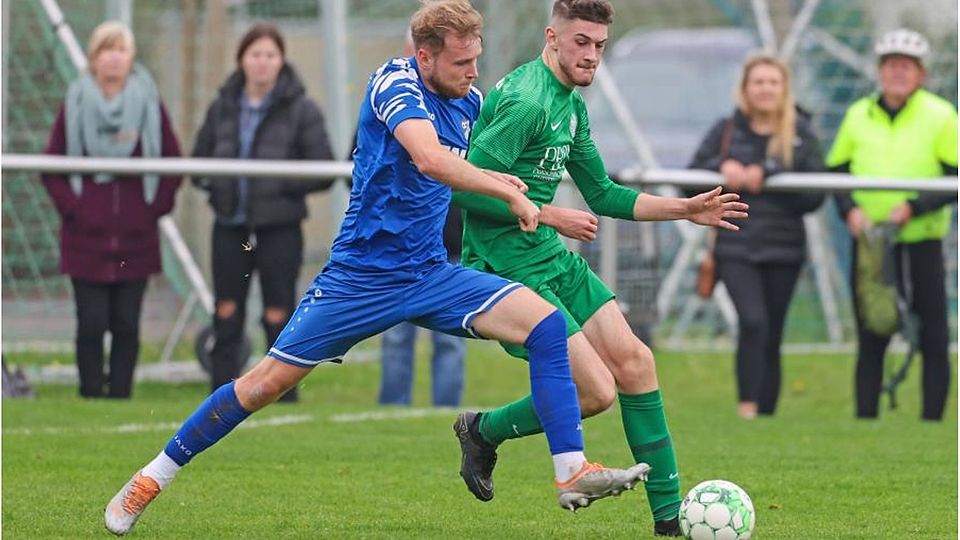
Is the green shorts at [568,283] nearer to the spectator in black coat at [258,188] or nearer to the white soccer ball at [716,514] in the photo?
the white soccer ball at [716,514]

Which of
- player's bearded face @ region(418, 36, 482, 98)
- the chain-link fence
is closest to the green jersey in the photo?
player's bearded face @ region(418, 36, 482, 98)

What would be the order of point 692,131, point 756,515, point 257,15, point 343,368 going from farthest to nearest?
1. point 692,131
2. point 257,15
3. point 343,368
4. point 756,515

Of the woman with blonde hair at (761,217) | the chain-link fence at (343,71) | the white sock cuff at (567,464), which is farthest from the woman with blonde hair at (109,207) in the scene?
the white sock cuff at (567,464)

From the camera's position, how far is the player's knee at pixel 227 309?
1210 cm

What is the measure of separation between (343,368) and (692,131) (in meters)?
5.27

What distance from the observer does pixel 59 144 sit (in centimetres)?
1220

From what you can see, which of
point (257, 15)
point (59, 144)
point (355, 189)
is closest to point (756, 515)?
point (355, 189)

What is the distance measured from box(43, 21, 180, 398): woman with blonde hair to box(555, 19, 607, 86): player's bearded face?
222 inches

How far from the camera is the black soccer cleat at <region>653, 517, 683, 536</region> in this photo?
6793mm

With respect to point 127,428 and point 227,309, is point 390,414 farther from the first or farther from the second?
point 127,428

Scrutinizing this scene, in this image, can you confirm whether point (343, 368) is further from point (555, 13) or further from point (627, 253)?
point (555, 13)

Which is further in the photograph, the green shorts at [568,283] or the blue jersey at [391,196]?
the green shorts at [568,283]

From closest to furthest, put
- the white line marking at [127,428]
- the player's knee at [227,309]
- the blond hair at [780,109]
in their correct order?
the white line marking at [127,428]
the blond hair at [780,109]
the player's knee at [227,309]

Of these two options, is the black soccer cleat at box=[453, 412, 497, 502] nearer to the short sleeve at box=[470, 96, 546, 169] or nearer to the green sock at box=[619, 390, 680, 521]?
the green sock at box=[619, 390, 680, 521]
